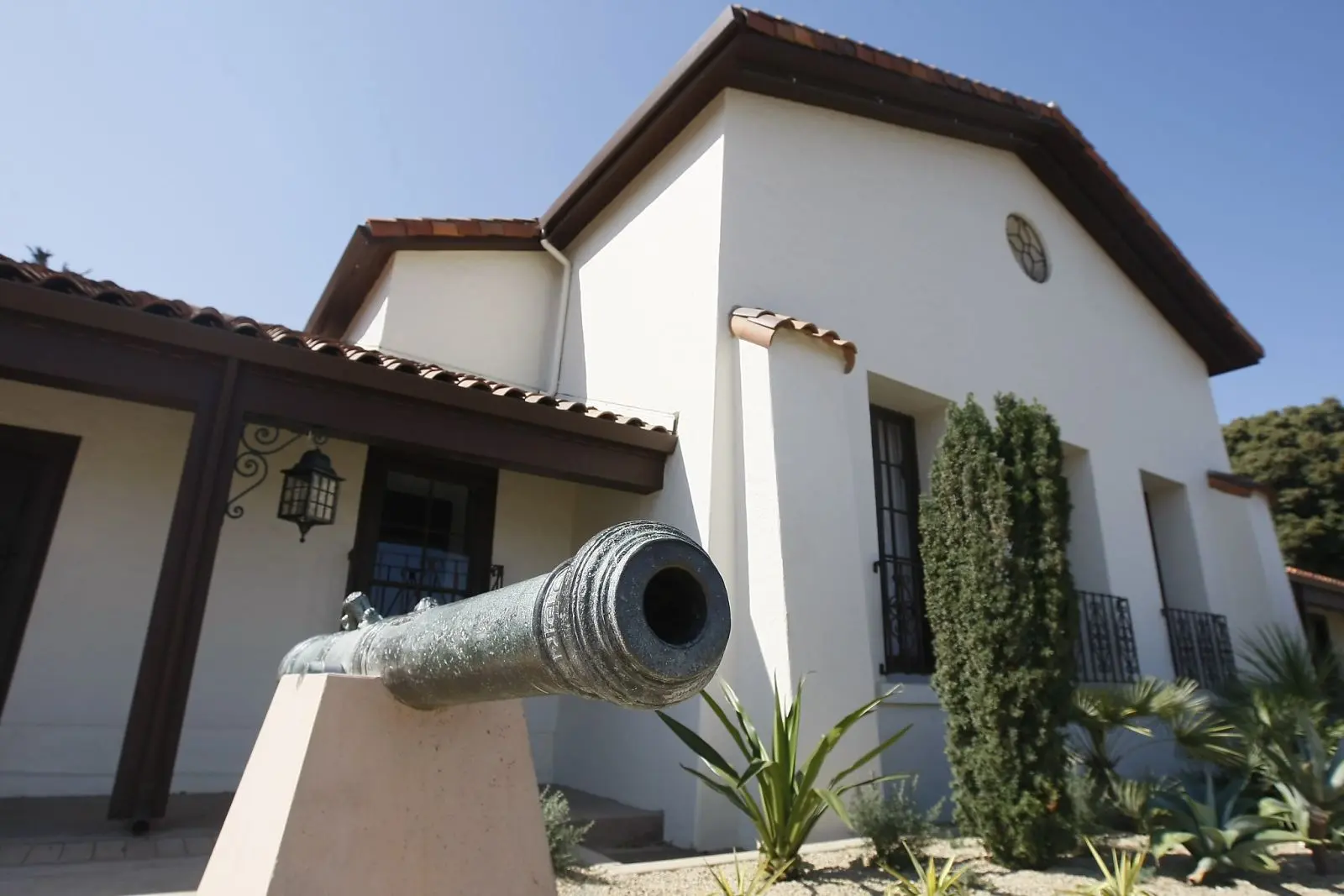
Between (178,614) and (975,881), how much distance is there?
430 cm

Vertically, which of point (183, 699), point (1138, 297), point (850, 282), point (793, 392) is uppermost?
point (1138, 297)

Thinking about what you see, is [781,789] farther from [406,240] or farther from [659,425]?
[406,240]

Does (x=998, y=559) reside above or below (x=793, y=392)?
below

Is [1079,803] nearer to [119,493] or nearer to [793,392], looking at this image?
[793,392]

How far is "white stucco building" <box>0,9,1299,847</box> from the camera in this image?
4898 millimetres

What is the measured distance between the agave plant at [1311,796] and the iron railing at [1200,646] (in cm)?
399

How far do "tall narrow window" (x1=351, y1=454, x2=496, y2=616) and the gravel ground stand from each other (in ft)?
10.5

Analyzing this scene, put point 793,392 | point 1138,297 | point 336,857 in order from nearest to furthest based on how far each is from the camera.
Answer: point 336,857, point 793,392, point 1138,297

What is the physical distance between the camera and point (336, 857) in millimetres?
1878

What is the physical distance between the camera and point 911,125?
27.8 ft

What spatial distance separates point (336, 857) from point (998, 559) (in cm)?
382

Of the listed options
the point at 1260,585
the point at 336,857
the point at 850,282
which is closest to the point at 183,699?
the point at 336,857

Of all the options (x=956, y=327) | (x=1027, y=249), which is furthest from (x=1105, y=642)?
(x=1027, y=249)

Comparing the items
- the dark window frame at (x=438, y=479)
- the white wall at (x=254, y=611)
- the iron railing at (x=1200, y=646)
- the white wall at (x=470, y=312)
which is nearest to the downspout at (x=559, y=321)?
the white wall at (x=470, y=312)
